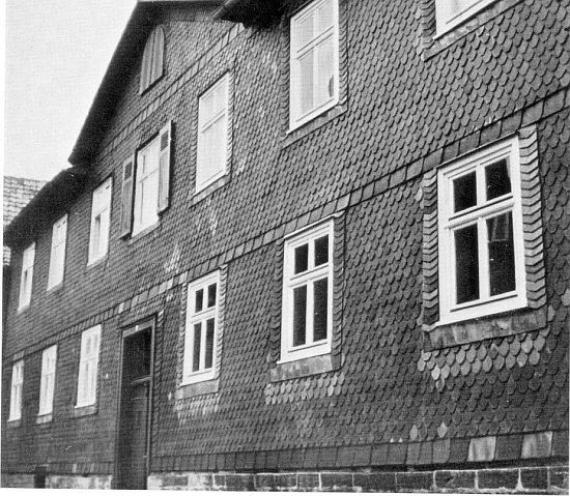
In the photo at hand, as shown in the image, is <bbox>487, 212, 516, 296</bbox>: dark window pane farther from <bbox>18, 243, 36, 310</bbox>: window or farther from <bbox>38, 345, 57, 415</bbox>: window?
<bbox>18, 243, 36, 310</bbox>: window

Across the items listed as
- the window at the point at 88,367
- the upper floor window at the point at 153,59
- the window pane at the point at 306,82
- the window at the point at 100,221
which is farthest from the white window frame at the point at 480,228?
the window at the point at 100,221

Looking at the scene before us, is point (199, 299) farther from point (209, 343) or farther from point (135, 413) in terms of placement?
point (135, 413)

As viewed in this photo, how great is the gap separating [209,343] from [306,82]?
363 cm

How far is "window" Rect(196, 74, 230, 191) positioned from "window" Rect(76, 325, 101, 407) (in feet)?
13.5

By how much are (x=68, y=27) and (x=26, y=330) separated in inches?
347

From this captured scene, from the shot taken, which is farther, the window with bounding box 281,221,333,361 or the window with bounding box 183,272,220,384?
the window with bounding box 183,272,220,384

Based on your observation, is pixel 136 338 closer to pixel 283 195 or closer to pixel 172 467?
pixel 172 467

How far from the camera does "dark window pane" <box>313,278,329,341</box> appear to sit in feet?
32.9

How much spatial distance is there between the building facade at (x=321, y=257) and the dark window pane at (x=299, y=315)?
0.03 metres

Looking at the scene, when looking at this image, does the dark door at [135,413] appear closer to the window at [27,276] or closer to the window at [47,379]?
the window at [47,379]

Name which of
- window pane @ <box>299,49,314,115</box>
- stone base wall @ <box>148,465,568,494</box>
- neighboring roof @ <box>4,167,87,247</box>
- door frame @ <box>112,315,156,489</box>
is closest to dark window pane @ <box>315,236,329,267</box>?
window pane @ <box>299,49,314,115</box>

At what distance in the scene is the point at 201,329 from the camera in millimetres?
12938

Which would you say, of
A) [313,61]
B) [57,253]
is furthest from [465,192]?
[57,253]

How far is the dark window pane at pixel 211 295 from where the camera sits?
12.9m
